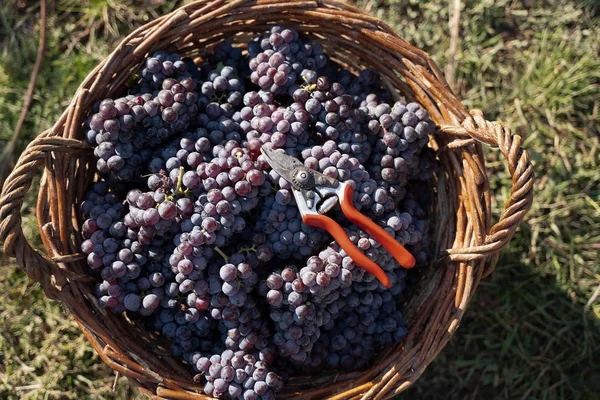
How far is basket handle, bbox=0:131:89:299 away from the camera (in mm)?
1667

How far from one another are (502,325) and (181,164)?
5.48 ft

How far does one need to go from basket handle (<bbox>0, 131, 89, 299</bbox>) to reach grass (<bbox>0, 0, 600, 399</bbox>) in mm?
902

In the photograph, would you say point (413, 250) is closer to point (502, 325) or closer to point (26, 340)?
point (502, 325)

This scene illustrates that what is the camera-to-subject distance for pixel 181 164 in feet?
6.27

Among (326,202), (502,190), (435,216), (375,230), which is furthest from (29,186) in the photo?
(502,190)

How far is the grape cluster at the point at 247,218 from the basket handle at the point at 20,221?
129mm

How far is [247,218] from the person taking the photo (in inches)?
77.1

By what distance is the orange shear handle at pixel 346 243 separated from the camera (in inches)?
69.9

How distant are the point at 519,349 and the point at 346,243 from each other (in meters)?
1.28

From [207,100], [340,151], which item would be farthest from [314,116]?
[207,100]

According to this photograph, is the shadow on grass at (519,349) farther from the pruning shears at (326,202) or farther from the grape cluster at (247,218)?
the pruning shears at (326,202)

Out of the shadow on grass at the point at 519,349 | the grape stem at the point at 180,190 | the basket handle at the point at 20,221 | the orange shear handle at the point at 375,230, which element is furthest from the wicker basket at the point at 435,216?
the shadow on grass at the point at 519,349

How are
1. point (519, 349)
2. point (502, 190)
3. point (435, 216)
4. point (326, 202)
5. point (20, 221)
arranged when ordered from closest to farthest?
1. point (20, 221)
2. point (326, 202)
3. point (435, 216)
4. point (519, 349)
5. point (502, 190)

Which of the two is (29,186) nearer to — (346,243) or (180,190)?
(180,190)
